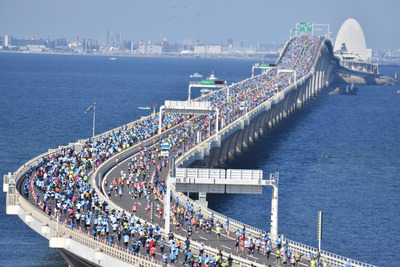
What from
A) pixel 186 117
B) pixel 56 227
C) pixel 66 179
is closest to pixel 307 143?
pixel 186 117

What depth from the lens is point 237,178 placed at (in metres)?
57.2

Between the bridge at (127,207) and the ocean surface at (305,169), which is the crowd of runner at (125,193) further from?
the ocean surface at (305,169)

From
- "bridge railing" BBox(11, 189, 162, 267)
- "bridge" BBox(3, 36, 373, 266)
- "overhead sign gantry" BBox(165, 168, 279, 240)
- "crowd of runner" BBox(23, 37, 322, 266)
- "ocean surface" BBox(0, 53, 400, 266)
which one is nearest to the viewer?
"bridge railing" BBox(11, 189, 162, 267)

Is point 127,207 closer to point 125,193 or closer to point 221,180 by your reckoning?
point 125,193

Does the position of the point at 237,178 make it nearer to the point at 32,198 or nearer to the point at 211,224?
the point at 211,224

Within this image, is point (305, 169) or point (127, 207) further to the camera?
point (305, 169)

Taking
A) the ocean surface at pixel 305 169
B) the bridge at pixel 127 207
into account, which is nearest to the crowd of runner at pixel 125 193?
the bridge at pixel 127 207

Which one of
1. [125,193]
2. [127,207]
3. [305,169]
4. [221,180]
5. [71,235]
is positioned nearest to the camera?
[71,235]

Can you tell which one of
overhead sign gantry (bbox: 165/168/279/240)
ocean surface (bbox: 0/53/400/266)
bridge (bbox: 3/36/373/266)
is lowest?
ocean surface (bbox: 0/53/400/266)

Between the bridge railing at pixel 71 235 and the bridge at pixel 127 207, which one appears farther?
the bridge at pixel 127 207

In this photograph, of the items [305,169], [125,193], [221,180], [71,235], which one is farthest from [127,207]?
[305,169]

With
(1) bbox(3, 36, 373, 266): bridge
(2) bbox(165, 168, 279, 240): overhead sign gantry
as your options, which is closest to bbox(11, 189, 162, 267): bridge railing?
(1) bbox(3, 36, 373, 266): bridge

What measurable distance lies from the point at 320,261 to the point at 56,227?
16.5 meters

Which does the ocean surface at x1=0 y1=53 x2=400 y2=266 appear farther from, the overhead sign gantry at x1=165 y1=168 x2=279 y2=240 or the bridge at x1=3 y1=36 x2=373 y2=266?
the overhead sign gantry at x1=165 y1=168 x2=279 y2=240
